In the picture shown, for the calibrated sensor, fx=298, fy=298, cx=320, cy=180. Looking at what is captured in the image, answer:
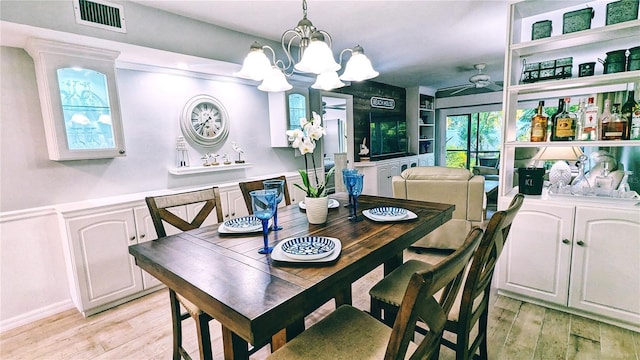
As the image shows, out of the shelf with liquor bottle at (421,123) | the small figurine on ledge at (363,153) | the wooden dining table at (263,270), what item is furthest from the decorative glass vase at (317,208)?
the shelf with liquor bottle at (421,123)

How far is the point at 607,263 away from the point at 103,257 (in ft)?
11.8

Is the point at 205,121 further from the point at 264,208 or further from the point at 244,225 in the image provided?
the point at 264,208

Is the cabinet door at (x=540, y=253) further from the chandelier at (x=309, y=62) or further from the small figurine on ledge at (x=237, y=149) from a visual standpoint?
the small figurine on ledge at (x=237, y=149)

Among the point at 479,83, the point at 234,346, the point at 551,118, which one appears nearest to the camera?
the point at 234,346

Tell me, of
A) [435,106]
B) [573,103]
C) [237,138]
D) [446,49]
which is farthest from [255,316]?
[435,106]

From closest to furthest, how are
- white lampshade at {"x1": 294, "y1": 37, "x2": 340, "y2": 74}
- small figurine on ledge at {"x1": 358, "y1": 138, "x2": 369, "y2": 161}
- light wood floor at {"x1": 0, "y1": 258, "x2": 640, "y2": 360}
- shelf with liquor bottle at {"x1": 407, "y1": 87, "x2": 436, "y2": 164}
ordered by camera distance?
1. white lampshade at {"x1": 294, "y1": 37, "x2": 340, "y2": 74}
2. light wood floor at {"x1": 0, "y1": 258, "x2": 640, "y2": 360}
3. small figurine on ledge at {"x1": 358, "y1": 138, "x2": 369, "y2": 161}
4. shelf with liquor bottle at {"x1": 407, "y1": 87, "x2": 436, "y2": 164}

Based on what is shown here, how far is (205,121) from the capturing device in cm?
326

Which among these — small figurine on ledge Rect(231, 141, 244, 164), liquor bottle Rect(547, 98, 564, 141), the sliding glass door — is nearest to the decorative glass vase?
liquor bottle Rect(547, 98, 564, 141)

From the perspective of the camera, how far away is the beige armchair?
294 cm

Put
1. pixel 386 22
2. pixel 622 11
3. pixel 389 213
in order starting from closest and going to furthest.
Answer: pixel 389 213 < pixel 622 11 < pixel 386 22

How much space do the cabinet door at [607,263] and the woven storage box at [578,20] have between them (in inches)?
47.7

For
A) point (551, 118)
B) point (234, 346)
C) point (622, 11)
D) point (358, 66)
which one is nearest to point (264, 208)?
point (234, 346)

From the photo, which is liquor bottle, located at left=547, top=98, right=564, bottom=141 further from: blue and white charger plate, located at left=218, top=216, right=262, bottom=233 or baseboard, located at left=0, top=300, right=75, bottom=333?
baseboard, located at left=0, top=300, right=75, bottom=333

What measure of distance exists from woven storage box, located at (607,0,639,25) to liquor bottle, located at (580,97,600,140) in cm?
48
